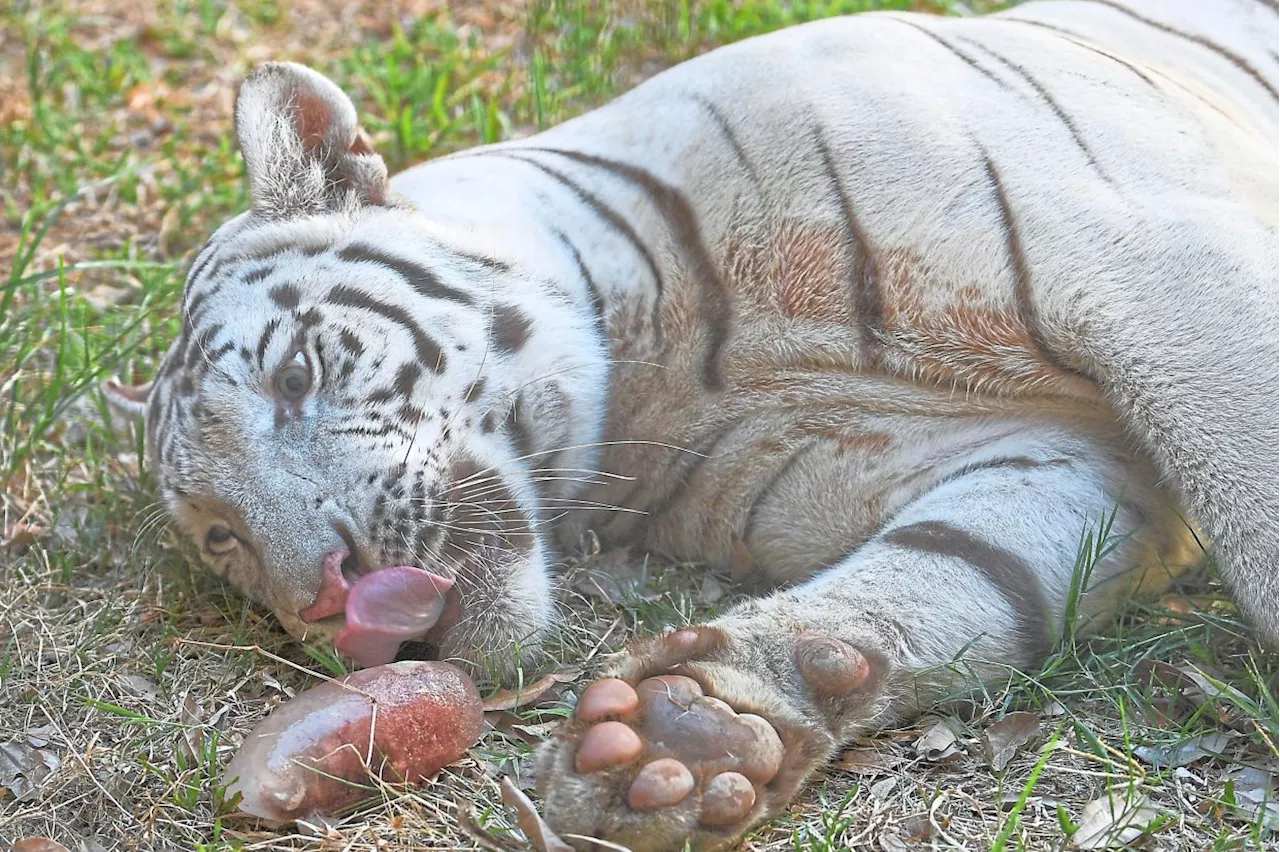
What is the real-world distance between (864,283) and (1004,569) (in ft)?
1.94

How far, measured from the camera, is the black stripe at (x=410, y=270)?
2625 mm

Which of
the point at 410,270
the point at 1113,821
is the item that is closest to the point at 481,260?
the point at 410,270

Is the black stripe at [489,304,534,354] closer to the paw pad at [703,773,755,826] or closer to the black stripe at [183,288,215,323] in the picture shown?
the black stripe at [183,288,215,323]

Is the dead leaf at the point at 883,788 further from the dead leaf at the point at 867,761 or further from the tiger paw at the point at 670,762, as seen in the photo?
the tiger paw at the point at 670,762

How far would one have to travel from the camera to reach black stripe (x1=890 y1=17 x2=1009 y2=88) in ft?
8.79

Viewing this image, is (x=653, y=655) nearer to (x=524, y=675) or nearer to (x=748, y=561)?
(x=524, y=675)

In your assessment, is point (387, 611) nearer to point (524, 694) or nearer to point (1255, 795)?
point (524, 694)

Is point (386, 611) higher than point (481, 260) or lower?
lower

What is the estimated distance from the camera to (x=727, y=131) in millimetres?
2717

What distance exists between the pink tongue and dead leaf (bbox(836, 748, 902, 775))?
74 centimetres

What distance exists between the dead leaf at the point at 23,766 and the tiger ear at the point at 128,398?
937 mm

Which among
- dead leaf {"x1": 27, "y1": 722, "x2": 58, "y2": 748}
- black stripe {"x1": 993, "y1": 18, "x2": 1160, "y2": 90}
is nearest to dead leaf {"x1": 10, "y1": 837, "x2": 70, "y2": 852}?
dead leaf {"x1": 27, "y1": 722, "x2": 58, "y2": 748}

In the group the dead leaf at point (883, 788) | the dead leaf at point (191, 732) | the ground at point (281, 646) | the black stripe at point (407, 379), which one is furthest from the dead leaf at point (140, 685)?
the dead leaf at point (883, 788)

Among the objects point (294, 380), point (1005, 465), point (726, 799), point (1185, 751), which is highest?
point (294, 380)
